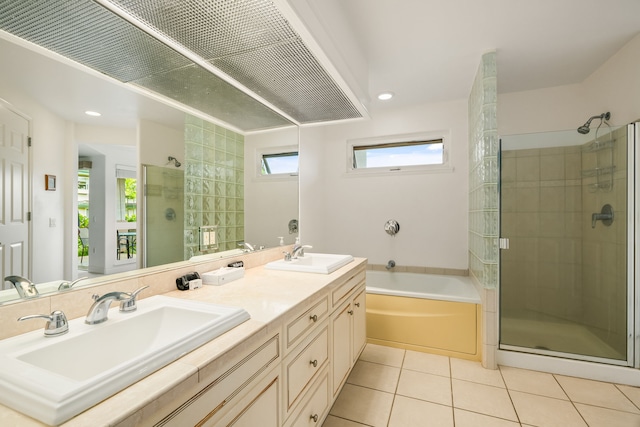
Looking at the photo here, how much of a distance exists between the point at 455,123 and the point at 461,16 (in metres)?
1.47

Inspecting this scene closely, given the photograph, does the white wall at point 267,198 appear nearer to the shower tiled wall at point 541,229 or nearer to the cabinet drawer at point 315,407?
the cabinet drawer at point 315,407

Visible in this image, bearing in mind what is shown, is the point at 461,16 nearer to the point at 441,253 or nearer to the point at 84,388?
the point at 441,253

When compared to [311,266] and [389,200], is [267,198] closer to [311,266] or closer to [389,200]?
[311,266]

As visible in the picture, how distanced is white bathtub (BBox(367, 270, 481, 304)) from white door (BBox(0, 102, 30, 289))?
7.65 feet

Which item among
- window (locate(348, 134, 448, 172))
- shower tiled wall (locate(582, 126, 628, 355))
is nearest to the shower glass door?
shower tiled wall (locate(582, 126, 628, 355))

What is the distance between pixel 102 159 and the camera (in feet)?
3.63

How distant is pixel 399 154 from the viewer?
11.3 feet

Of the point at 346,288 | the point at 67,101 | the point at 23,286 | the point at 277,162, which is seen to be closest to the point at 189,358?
the point at 23,286

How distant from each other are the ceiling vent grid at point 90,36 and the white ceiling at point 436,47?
7 centimetres

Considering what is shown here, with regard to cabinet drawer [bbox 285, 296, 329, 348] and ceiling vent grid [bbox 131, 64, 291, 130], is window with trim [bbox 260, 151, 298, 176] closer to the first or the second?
ceiling vent grid [bbox 131, 64, 291, 130]

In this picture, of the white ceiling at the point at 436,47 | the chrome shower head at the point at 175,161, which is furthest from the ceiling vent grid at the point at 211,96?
the chrome shower head at the point at 175,161

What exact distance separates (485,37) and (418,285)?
2338 mm

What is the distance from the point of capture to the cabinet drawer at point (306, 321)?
116 centimetres

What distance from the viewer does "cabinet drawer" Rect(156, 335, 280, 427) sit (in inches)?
26.2
